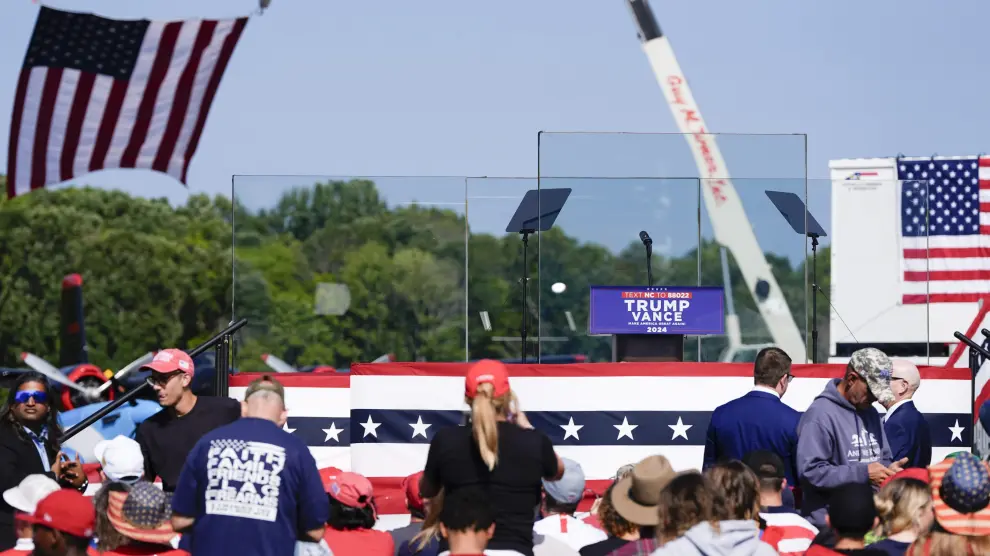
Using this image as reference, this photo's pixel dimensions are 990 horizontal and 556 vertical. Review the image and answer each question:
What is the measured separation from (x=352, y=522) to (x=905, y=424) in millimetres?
3676

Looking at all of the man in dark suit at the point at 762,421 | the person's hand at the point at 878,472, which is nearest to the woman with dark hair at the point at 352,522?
the man in dark suit at the point at 762,421

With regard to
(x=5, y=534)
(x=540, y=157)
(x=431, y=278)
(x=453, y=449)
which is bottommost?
(x=5, y=534)

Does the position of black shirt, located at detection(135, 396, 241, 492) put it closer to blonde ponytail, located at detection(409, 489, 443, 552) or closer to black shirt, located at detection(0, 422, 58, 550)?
black shirt, located at detection(0, 422, 58, 550)

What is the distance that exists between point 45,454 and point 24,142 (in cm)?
791

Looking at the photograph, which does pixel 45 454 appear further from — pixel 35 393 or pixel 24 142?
pixel 24 142

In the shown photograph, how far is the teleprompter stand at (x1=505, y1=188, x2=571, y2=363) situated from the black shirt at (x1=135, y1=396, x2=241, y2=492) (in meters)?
4.78

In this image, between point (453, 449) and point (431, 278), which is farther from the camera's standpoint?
point (431, 278)

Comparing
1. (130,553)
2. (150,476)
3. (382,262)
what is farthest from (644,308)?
(130,553)

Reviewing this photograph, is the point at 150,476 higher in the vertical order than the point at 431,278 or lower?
lower

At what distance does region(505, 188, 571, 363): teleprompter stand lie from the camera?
12.0m

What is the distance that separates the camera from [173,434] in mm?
7551

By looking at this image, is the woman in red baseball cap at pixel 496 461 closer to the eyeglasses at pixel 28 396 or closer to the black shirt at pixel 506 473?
the black shirt at pixel 506 473

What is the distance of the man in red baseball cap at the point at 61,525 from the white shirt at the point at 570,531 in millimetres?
2263

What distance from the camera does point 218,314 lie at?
66.4m
